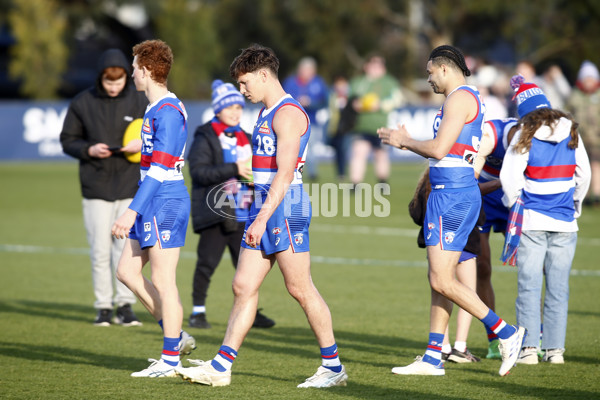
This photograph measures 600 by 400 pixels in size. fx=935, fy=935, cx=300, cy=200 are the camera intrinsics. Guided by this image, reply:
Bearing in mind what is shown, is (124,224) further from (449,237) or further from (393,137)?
(449,237)

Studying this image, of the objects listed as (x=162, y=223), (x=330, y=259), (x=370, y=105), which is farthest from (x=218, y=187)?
(x=370, y=105)

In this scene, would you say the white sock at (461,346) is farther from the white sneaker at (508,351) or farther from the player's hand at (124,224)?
the player's hand at (124,224)

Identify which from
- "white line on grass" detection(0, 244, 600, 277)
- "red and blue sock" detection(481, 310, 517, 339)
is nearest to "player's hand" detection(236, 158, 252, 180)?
"red and blue sock" detection(481, 310, 517, 339)

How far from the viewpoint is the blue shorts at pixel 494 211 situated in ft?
23.6

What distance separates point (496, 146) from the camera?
6.96 meters

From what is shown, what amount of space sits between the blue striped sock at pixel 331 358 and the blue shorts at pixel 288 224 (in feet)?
2.20

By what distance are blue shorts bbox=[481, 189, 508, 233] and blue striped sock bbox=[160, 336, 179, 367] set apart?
2.51 meters

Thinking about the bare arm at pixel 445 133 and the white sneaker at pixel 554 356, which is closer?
the bare arm at pixel 445 133

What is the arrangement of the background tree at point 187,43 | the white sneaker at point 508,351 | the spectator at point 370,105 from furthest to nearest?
the background tree at point 187,43 → the spectator at point 370,105 → the white sneaker at point 508,351

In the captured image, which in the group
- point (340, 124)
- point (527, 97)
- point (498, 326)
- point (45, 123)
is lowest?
point (498, 326)

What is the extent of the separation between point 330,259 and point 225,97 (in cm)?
418

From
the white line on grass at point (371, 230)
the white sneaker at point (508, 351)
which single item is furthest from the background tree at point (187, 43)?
the white sneaker at point (508, 351)

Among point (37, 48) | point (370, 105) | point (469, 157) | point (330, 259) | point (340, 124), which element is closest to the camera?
point (469, 157)

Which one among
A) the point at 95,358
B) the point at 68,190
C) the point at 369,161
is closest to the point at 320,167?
the point at 369,161
